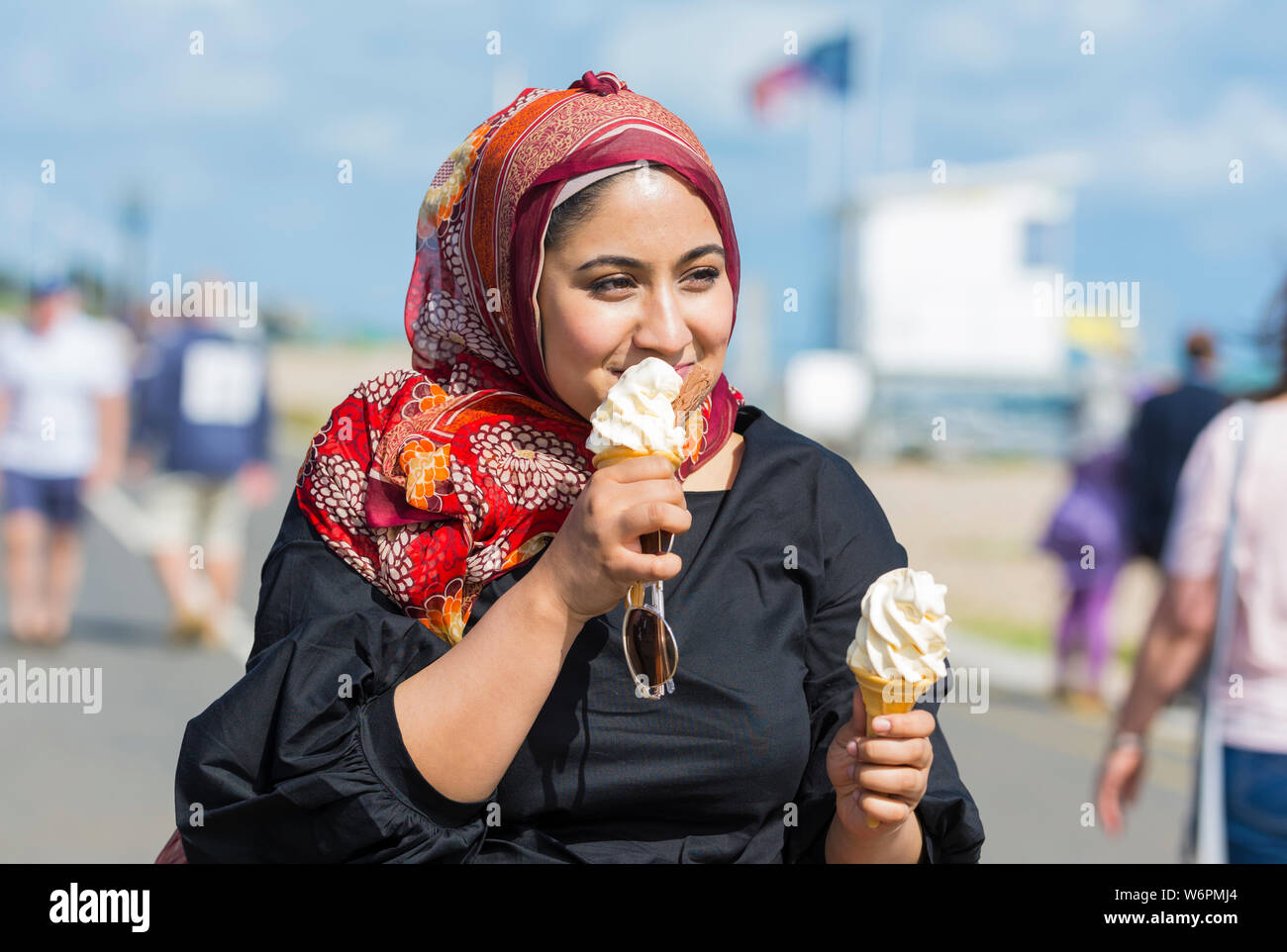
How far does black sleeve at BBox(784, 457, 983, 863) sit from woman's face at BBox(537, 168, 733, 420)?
39 cm

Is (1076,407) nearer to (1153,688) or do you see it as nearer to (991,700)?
(991,700)

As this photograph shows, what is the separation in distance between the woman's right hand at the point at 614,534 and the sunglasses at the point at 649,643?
0.31 ft

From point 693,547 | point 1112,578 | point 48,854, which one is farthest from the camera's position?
point 1112,578

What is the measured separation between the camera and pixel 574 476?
2.14 meters

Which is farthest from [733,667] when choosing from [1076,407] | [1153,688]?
[1076,407]

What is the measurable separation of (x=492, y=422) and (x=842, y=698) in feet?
2.17

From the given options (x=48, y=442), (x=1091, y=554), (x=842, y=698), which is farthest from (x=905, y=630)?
(x=48, y=442)

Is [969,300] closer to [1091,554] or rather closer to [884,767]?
[1091,554]

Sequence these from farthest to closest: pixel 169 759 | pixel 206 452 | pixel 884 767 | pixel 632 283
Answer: pixel 206 452 → pixel 169 759 → pixel 632 283 → pixel 884 767

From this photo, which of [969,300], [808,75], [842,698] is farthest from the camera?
[808,75]

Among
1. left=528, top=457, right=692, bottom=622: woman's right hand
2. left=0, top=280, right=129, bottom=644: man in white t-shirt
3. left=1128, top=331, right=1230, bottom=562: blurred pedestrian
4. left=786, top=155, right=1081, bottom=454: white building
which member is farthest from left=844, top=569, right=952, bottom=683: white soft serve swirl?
left=786, top=155, right=1081, bottom=454: white building

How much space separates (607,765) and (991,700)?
24.0 feet

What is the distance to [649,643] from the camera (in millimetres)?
1982

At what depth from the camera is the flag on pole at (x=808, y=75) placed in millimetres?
32656
